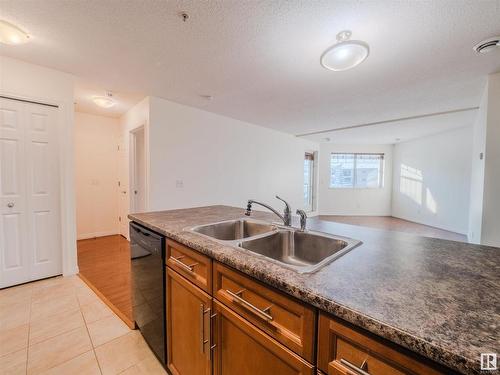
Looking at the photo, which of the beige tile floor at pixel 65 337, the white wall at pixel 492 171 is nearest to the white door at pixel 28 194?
the beige tile floor at pixel 65 337

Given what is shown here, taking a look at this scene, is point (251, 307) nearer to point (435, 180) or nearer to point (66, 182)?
point (66, 182)

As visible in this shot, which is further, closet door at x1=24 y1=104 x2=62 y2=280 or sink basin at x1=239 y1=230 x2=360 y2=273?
closet door at x1=24 y1=104 x2=62 y2=280

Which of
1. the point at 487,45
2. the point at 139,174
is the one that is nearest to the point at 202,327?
the point at 487,45

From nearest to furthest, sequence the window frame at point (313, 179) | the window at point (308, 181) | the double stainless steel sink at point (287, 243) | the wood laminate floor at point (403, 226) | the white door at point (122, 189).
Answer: the double stainless steel sink at point (287, 243)
the white door at point (122, 189)
the wood laminate floor at point (403, 226)
the window at point (308, 181)
the window frame at point (313, 179)

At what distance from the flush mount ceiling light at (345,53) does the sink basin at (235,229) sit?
1476 mm

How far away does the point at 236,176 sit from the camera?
443cm

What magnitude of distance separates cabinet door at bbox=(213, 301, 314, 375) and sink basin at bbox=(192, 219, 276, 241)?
1.82 ft

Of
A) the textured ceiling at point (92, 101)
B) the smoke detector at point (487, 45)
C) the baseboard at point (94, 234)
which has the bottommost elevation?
the baseboard at point (94, 234)

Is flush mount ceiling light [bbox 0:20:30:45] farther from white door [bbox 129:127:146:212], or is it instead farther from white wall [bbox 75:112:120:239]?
white wall [bbox 75:112:120:239]

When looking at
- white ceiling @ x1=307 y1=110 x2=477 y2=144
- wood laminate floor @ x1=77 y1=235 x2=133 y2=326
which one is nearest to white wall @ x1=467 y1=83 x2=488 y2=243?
white ceiling @ x1=307 y1=110 x2=477 y2=144

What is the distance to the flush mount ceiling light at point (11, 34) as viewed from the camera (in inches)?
66.7

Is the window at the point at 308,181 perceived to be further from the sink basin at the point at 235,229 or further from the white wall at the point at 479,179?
the sink basin at the point at 235,229

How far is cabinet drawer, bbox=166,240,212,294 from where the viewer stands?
1.02 meters

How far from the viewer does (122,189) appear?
4.20 m
